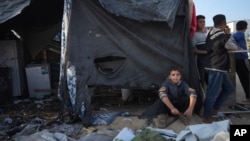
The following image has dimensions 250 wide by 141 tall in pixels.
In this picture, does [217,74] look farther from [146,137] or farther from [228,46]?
[146,137]

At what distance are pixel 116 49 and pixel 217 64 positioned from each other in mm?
1914

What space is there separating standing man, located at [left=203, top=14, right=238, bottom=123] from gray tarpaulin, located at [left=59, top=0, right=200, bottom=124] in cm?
50

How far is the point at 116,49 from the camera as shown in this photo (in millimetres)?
6703

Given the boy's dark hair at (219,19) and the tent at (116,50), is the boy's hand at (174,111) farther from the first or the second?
the boy's dark hair at (219,19)

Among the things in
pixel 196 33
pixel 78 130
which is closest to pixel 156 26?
pixel 196 33

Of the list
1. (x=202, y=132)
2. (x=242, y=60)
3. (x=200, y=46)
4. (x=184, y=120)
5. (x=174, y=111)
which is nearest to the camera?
(x=202, y=132)

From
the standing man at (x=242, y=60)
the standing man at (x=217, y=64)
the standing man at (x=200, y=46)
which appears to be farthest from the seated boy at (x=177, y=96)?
the standing man at (x=242, y=60)

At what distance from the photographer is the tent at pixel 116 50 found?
663cm

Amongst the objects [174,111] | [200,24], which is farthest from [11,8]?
[200,24]

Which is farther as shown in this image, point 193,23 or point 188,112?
point 193,23

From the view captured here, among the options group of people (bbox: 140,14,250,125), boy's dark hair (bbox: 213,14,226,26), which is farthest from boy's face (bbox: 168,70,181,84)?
boy's dark hair (bbox: 213,14,226,26)

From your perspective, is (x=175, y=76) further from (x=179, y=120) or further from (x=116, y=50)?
(x=116, y=50)

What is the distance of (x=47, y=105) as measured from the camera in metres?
8.66

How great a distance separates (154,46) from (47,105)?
343 centimetres
